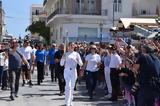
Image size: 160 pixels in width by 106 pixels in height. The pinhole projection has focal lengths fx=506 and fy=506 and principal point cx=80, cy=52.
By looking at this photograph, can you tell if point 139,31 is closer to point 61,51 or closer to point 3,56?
point 61,51

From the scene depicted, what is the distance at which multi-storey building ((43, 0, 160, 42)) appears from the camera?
61.5m

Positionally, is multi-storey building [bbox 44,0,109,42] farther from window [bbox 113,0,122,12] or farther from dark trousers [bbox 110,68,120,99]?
dark trousers [bbox 110,68,120,99]

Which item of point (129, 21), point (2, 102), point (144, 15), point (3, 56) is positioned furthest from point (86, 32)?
point (2, 102)

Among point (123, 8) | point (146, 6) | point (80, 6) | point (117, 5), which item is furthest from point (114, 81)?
point (146, 6)

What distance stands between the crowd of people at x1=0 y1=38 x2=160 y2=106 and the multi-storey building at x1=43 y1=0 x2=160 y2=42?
36.5 meters

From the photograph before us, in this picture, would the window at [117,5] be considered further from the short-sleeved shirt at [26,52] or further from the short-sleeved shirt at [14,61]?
the short-sleeved shirt at [14,61]

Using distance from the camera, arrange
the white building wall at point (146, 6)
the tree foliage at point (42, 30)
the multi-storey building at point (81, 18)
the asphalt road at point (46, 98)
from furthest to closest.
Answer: the tree foliage at point (42, 30) → the white building wall at point (146, 6) → the multi-storey building at point (81, 18) → the asphalt road at point (46, 98)

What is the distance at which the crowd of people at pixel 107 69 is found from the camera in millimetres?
10398

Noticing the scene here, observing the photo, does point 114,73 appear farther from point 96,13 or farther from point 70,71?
point 96,13

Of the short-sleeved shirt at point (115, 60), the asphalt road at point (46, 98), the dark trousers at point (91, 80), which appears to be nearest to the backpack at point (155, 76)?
the asphalt road at point (46, 98)

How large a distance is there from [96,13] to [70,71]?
47.8 m

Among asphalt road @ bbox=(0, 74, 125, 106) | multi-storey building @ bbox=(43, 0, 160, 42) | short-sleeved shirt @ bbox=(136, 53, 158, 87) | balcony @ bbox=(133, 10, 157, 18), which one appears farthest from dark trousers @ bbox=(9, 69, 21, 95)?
balcony @ bbox=(133, 10, 157, 18)

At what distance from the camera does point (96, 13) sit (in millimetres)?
62844

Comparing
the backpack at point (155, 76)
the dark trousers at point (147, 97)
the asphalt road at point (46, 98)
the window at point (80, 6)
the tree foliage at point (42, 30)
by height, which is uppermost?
the window at point (80, 6)
